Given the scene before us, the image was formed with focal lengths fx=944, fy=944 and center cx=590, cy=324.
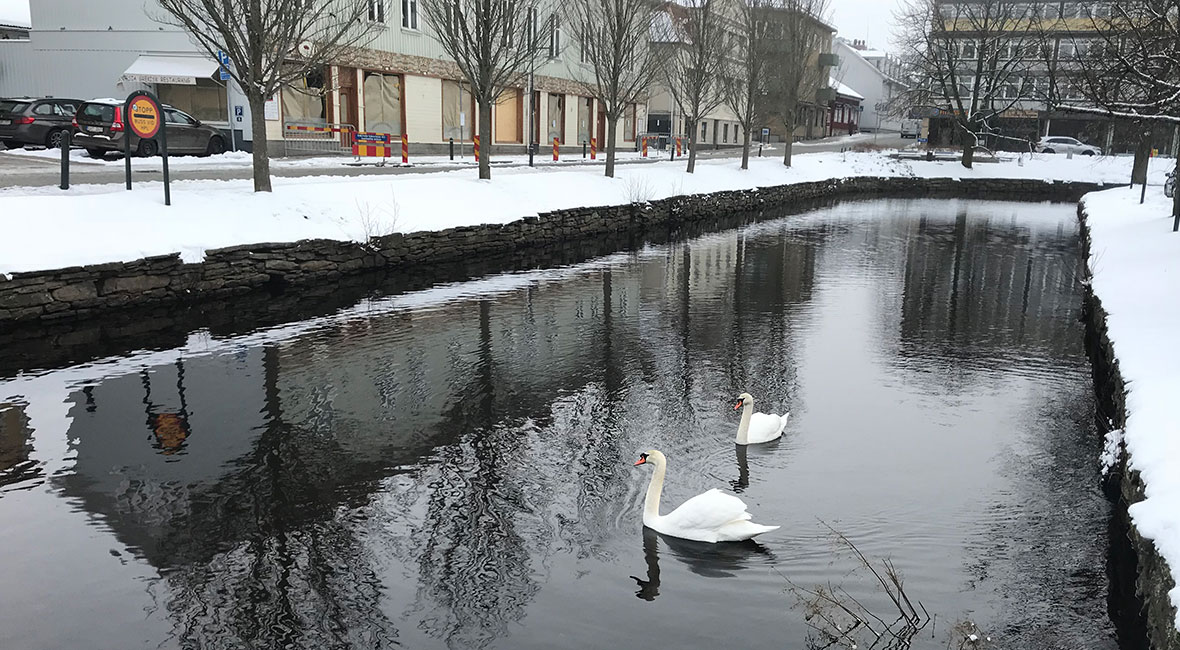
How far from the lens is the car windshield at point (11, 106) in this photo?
2617 cm

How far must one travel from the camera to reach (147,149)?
2525cm

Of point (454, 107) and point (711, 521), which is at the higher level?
point (454, 107)

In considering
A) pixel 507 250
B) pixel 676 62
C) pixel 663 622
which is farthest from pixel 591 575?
pixel 676 62

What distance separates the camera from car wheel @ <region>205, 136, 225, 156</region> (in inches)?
A: 1066

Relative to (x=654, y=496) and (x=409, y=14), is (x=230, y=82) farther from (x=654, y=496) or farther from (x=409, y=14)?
(x=654, y=496)

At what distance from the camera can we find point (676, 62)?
3712cm

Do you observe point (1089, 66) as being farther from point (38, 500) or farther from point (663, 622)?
point (38, 500)

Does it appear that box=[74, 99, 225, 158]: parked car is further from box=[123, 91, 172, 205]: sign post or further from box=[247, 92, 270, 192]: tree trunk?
box=[123, 91, 172, 205]: sign post

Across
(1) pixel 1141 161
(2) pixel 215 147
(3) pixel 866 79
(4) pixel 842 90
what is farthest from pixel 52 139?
(3) pixel 866 79

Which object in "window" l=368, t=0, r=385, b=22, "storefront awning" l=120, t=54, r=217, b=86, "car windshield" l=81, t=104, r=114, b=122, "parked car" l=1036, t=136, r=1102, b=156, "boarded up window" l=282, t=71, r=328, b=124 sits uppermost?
"window" l=368, t=0, r=385, b=22

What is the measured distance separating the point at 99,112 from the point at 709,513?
75.2 ft

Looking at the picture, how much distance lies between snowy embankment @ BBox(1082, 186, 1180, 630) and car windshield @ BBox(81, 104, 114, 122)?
22.8 metres

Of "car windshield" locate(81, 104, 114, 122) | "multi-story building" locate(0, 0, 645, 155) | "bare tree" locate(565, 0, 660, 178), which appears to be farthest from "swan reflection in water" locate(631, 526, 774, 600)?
"car windshield" locate(81, 104, 114, 122)

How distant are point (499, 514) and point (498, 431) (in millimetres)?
1974
